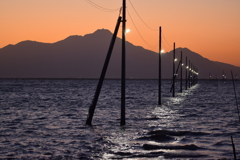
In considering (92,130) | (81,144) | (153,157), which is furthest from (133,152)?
(92,130)

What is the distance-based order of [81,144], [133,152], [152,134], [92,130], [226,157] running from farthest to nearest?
[92,130] → [152,134] → [81,144] → [133,152] → [226,157]

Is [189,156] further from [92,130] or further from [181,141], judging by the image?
[92,130]

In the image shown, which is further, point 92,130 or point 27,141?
point 92,130

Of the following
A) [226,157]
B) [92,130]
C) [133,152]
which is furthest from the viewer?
[92,130]

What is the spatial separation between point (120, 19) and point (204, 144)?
8458 mm

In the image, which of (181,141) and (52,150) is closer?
(52,150)

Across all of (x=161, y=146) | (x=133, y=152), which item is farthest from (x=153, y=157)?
(x=161, y=146)

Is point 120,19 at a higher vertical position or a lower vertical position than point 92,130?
higher

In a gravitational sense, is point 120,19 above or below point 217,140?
above

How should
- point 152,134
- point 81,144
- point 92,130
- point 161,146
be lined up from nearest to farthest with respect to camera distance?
1. point 161,146
2. point 81,144
3. point 152,134
4. point 92,130

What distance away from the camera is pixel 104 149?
537 inches

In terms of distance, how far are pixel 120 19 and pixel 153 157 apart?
31.4ft

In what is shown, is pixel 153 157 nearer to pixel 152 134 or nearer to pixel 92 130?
pixel 152 134

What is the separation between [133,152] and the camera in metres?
12.9
